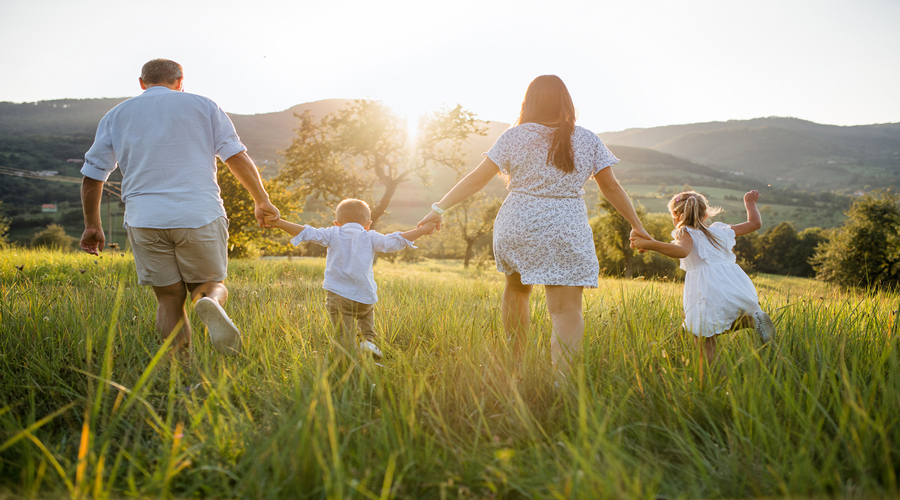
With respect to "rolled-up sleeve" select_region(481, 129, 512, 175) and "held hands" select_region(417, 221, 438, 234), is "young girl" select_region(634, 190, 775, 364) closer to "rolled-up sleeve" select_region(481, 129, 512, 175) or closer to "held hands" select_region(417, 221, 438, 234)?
"rolled-up sleeve" select_region(481, 129, 512, 175)

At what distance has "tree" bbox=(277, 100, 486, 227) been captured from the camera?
1908 centimetres

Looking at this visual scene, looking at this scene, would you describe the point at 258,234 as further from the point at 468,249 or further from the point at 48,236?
the point at 48,236

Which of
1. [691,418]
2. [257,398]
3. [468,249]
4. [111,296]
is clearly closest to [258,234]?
[111,296]

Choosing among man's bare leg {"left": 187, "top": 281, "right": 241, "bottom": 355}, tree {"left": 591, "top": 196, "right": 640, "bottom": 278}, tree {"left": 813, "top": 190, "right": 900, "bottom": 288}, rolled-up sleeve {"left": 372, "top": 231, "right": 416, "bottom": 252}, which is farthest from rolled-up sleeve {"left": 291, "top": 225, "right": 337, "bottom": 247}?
tree {"left": 813, "top": 190, "right": 900, "bottom": 288}

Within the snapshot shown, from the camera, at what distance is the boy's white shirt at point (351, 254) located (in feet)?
11.3

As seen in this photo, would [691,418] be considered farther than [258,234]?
No

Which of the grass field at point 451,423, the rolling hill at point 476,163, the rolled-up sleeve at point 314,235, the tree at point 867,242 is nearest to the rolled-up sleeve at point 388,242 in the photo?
the rolled-up sleeve at point 314,235

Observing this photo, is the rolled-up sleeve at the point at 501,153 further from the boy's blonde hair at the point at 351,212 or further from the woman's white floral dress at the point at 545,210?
the boy's blonde hair at the point at 351,212

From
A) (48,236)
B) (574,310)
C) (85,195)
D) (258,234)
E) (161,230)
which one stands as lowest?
(48,236)

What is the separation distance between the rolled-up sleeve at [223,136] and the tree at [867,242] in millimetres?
35304

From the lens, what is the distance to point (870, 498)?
1331 mm

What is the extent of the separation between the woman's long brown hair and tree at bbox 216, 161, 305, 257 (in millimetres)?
16357

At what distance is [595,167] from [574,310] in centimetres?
102

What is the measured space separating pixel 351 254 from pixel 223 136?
1.33 metres
